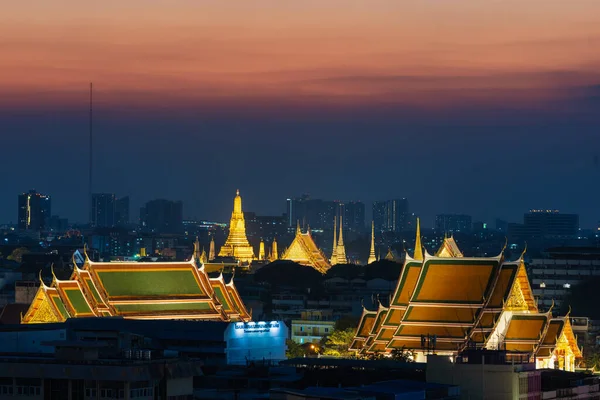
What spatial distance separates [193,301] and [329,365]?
97.2 ft

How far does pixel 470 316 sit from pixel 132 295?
24.3 m

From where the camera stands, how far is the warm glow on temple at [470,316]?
11044 centimetres

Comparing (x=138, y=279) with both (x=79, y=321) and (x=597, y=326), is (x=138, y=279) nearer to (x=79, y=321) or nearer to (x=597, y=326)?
(x=79, y=321)

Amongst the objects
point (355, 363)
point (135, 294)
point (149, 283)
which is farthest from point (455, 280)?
point (149, 283)

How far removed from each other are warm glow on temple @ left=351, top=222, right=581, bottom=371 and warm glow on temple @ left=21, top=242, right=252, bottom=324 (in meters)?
16.1

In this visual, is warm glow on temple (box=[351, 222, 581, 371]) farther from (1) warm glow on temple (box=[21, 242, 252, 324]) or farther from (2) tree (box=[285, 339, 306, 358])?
(1) warm glow on temple (box=[21, 242, 252, 324])

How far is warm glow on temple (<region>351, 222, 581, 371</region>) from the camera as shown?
362ft

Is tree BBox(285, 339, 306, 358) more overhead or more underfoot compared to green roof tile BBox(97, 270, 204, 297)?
more underfoot

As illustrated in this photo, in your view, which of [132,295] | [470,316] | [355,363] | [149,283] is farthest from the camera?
[149,283]

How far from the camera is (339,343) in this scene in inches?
4983

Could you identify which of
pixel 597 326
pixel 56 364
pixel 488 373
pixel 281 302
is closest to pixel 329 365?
pixel 488 373

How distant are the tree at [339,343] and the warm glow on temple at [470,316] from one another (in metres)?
6.44

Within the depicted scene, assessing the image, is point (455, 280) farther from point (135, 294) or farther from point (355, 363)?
point (135, 294)

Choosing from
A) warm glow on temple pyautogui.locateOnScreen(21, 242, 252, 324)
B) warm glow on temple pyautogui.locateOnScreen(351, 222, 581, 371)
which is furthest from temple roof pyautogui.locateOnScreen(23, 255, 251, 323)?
warm glow on temple pyautogui.locateOnScreen(351, 222, 581, 371)
